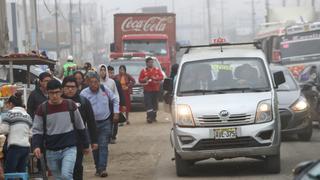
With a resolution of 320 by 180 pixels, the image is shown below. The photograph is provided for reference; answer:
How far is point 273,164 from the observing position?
40.3 feet

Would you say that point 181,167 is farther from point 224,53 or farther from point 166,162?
point 224,53

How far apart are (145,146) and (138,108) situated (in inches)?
456

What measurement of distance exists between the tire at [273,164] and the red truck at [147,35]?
2365 cm

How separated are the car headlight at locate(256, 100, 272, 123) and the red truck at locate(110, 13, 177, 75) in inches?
937

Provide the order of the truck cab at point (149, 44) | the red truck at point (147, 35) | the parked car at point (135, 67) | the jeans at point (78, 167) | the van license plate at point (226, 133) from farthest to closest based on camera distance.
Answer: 1. the red truck at point (147, 35)
2. the truck cab at point (149, 44)
3. the parked car at point (135, 67)
4. the van license plate at point (226, 133)
5. the jeans at point (78, 167)

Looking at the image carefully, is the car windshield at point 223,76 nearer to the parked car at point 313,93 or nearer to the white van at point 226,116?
the white van at point 226,116

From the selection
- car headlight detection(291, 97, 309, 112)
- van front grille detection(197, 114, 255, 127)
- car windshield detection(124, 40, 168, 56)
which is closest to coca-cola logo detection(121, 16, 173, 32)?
car windshield detection(124, 40, 168, 56)

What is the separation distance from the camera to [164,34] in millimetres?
38750

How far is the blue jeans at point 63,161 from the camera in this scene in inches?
374

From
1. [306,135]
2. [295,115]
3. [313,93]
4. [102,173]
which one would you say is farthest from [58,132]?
[313,93]

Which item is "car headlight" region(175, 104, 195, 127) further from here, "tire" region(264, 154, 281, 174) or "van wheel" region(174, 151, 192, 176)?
"tire" region(264, 154, 281, 174)

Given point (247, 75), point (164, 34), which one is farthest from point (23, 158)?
point (164, 34)

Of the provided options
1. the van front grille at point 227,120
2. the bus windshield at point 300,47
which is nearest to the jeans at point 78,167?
the van front grille at point 227,120

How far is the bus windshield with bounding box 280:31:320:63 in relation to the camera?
28828mm
